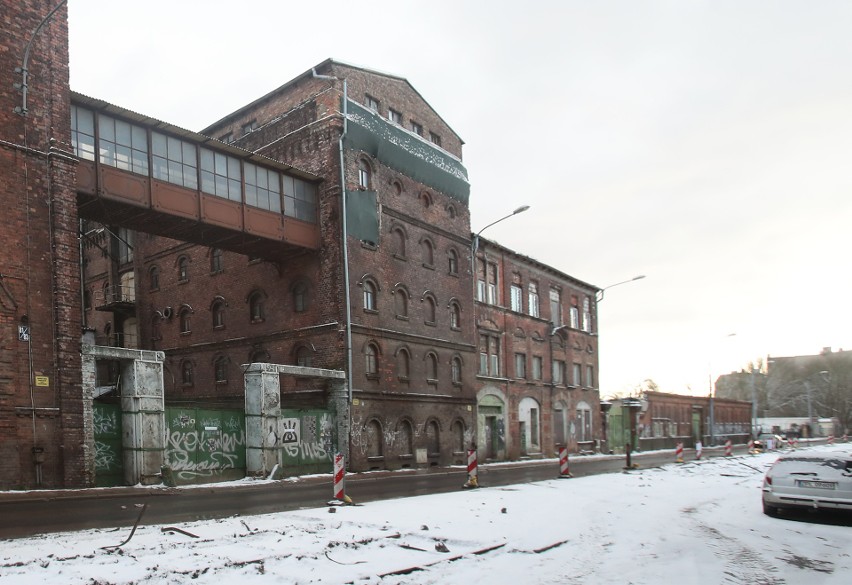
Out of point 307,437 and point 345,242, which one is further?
point 345,242

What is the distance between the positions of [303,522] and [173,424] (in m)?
12.4

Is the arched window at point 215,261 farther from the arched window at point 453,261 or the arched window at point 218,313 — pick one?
the arched window at point 453,261

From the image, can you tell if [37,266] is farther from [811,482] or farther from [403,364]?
[811,482]

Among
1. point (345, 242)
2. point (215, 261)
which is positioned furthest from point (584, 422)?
point (215, 261)

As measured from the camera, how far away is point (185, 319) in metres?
37.5

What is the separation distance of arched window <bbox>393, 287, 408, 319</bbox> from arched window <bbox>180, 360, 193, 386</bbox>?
11.0m

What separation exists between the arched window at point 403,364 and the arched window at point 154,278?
46.1 ft

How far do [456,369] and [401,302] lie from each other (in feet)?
18.2

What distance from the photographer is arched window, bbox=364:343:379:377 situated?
103 ft

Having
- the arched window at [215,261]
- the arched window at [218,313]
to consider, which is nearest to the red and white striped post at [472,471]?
the arched window at [218,313]

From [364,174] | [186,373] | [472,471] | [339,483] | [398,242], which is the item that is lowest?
[472,471]

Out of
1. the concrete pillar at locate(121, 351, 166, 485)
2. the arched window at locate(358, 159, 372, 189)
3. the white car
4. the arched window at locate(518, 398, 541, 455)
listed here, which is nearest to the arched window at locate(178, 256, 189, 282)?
the arched window at locate(358, 159, 372, 189)

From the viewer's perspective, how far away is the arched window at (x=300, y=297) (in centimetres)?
3192

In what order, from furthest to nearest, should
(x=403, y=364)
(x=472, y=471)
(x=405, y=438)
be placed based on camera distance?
(x=403, y=364), (x=405, y=438), (x=472, y=471)
